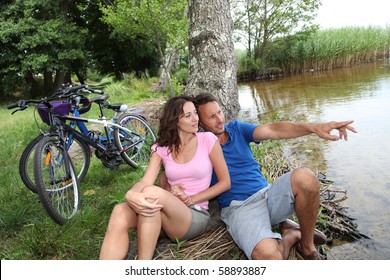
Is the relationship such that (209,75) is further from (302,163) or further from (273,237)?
(273,237)

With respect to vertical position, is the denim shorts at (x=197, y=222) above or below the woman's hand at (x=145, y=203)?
below

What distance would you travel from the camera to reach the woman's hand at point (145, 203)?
2.12 meters

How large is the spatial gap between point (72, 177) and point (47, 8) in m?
16.4

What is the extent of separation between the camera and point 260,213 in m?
2.39

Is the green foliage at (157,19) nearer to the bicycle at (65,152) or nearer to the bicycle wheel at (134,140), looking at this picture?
the bicycle wheel at (134,140)

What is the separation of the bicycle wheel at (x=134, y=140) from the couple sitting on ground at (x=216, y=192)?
6.22ft

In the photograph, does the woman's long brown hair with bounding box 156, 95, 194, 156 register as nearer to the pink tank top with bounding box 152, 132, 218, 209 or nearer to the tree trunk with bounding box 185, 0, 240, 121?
the pink tank top with bounding box 152, 132, 218, 209

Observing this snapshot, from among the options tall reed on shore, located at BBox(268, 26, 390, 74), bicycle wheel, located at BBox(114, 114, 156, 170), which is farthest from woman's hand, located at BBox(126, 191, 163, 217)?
tall reed on shore, located at BBox(268, 26, 390, 74)

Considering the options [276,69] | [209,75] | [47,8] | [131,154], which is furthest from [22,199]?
[276,69]

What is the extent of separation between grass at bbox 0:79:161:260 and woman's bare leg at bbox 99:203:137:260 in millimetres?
653

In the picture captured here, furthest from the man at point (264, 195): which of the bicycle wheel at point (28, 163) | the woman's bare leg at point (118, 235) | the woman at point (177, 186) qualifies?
the bicycle wheel at point (28, 163)

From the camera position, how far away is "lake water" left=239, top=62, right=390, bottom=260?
3.06 m

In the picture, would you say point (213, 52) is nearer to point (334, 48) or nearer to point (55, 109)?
point (55, 109)
